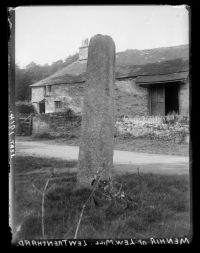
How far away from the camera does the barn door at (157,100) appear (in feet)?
59.6

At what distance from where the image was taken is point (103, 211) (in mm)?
4062

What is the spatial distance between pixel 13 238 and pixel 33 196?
2.87 feet

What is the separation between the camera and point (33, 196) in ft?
13.3

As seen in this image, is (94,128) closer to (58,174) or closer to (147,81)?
(58,174)

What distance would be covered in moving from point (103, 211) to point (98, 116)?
56.7 inches

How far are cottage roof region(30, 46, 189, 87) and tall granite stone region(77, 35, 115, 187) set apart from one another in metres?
11.1

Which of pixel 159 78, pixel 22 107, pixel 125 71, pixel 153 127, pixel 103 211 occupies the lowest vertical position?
pixel 103 211

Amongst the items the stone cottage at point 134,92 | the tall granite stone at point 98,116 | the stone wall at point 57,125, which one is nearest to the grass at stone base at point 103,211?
the tall granite stone at point 98,116

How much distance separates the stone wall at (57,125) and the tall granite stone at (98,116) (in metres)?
5.96

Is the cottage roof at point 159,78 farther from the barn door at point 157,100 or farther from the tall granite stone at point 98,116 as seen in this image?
the tall granite stone at point 98,116

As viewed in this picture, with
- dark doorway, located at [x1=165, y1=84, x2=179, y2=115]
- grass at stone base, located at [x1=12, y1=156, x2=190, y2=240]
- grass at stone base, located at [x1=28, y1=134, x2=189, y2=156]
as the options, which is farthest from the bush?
dark doorway, located at [x1=165, y1=84, x2=179, y2=115]

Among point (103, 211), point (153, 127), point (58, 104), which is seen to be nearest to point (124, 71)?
point (58, 104)

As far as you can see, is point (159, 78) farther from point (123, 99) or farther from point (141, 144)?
point (141, 144)

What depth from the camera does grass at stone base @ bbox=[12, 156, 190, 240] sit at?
3477 mm
